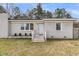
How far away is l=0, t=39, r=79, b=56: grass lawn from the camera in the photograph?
1326 cm

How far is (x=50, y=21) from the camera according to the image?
13609 millimetres

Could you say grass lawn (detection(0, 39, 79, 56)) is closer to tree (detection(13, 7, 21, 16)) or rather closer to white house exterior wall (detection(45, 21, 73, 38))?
white house exterior wall (detection(45, 21, 73, 38))

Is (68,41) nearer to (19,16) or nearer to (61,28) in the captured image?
(61,28)

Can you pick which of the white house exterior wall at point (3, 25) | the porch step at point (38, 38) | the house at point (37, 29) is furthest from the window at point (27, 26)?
the white house exterior wall at point (3, 25)

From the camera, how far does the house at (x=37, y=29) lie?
1331 centimetres

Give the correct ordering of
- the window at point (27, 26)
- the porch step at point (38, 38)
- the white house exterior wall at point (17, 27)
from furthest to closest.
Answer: the window at point (27, 26) → the white house exterior wall at point (17, 27) → the porch step at point (38, 38)

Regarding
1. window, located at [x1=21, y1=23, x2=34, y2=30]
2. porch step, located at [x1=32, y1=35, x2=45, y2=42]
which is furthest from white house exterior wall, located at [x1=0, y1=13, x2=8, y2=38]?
porch step, located at [x1=32, y1=35, x2=45, y2=42]

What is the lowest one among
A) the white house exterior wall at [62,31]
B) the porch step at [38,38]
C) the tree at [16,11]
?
the porch step at [38,38]

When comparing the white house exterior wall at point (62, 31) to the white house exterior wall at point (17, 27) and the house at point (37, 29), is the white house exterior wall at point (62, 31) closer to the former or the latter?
the house at point (37, 29)

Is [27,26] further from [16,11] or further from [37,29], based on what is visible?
[16,11]

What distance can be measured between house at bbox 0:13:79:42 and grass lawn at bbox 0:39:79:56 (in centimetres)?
13

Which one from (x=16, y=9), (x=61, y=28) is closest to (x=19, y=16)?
(x=16, y=9)

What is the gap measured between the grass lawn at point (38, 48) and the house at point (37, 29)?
0.13 metres

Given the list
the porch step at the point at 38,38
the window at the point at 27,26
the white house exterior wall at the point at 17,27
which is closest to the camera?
the porch step at the point at 38,38
